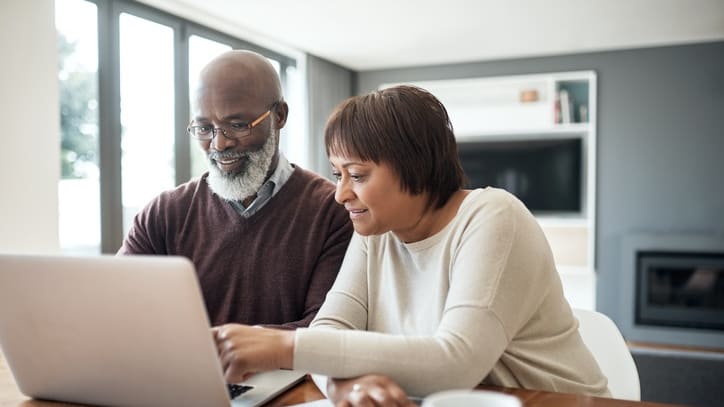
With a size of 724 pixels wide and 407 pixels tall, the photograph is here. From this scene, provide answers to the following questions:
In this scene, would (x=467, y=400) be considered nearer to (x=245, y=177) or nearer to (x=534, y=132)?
(x=245, y=177)

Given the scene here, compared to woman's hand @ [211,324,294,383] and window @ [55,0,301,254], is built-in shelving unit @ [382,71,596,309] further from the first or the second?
woman's hand @ [211,324,294,383]

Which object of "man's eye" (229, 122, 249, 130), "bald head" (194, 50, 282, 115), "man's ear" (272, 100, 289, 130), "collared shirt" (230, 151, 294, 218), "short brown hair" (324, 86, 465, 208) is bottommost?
"collared shirt" (230, 151, 294, 218)

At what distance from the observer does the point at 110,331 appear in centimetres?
83

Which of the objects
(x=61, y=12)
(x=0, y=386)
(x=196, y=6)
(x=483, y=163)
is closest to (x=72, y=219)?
(x=61, y=12)

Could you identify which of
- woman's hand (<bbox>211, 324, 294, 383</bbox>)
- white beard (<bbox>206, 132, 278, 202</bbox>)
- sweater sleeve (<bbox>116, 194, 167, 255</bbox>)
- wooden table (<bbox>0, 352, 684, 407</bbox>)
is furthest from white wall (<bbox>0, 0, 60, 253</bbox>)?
woman's hand (<bbox>211, 324, 294, 383</bbox>)

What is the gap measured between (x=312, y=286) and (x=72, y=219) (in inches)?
107

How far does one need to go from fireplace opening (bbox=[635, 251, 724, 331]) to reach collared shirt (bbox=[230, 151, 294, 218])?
13.9 ft

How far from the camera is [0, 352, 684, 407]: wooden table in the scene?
3.01 feet

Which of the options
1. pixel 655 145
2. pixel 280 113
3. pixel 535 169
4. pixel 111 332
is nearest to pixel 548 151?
pixel 535 169

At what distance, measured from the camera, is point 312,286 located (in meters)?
1.47

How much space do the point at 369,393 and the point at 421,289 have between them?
1.09 ft

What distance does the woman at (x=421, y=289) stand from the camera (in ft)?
2.99

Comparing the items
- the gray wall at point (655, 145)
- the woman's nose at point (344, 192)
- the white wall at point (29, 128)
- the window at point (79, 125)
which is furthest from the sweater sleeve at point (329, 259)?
the gray wall at point (655, 145)

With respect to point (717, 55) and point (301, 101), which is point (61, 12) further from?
point (717, 55)
